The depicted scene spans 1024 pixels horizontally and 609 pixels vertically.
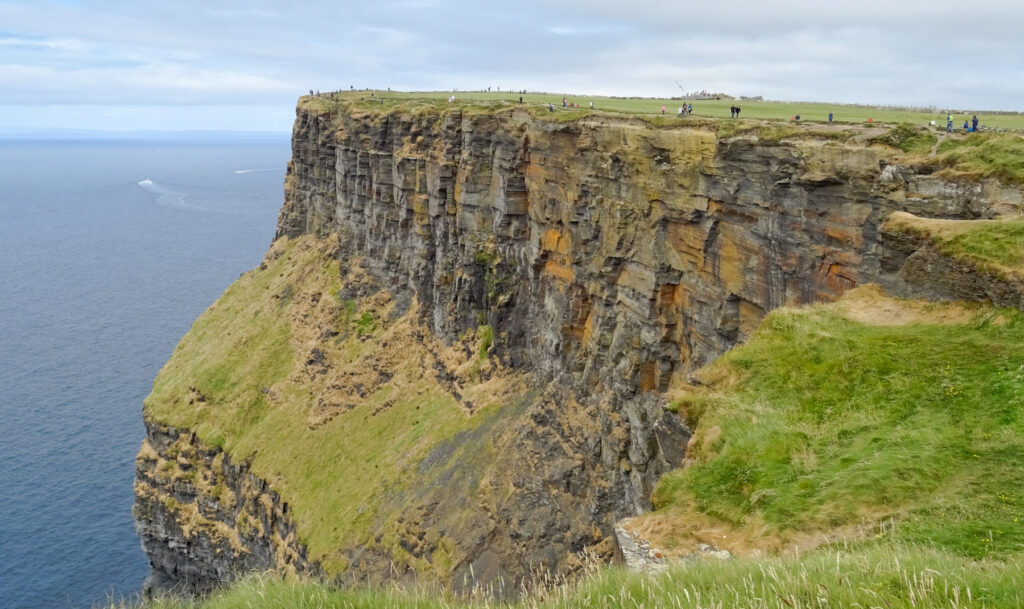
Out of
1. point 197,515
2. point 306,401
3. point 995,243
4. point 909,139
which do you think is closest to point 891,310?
point 995,243

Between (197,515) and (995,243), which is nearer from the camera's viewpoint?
(995,243)

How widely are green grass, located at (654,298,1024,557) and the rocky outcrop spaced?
44.2m

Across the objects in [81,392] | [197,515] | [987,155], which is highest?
[987,155]

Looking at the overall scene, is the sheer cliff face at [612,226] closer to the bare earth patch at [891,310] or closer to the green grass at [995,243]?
the bare earth patch at [891,310]

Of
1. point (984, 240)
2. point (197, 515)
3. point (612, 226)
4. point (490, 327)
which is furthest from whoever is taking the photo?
point (197, 515)

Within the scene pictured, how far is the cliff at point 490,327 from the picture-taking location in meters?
31.0

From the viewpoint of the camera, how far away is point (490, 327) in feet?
184

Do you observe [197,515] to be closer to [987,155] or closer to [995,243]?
[995,243]

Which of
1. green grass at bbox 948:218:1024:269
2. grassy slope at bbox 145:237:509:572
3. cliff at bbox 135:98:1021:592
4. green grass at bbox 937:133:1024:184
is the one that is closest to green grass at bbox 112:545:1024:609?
cliff at bbox 135:98:1021:592

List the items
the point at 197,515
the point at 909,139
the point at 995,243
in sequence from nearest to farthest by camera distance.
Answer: the point at 995,243, the point at 909,139, the point at 197,515

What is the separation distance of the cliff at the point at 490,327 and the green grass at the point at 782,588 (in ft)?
34.2

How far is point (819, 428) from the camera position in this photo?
20.4 metres

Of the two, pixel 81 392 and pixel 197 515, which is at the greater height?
pixel 81 392

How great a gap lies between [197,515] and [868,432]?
58.6 m
